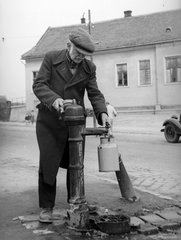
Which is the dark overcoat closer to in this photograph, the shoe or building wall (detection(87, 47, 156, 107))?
the shoe

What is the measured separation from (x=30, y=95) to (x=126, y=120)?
6.34 metres

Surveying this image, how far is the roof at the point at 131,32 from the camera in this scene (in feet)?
85.2

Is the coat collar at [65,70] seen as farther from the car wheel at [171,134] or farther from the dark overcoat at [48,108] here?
the car wheel at [171,134]

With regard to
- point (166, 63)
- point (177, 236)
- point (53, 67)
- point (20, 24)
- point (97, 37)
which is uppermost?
point (97, 37)

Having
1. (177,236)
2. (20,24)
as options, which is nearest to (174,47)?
(20,24)

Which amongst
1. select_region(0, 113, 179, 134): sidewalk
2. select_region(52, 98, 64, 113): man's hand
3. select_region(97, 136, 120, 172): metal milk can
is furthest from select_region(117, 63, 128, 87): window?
select_region(52, 98, 64, 113): man's hand

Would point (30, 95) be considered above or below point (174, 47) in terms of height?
below

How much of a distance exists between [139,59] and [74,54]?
951 inches

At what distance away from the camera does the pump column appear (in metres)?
3.27

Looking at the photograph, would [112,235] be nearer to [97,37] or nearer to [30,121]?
[30,121]

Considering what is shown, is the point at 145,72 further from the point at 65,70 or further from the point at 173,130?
the point at 65,70

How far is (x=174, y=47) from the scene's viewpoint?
26000 mm

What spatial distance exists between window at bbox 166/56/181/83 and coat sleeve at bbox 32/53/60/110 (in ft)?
77.2

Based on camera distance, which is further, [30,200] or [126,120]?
[126,120]
